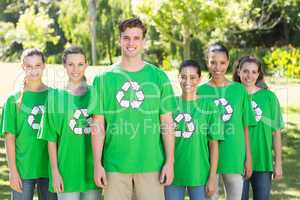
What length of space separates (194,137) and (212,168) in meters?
0.27

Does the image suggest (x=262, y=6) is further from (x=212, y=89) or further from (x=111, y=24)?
(x=212, y=89)

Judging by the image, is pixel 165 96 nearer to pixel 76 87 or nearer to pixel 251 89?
pixel 76 87

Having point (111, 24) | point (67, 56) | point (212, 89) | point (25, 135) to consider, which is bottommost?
point (25, 135)

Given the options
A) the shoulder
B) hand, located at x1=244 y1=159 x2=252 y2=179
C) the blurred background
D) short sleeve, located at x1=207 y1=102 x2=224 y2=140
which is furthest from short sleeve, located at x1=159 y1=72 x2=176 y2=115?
the blurred background

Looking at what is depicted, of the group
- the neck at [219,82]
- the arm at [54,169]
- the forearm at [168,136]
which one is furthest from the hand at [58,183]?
the neck at [219,82]

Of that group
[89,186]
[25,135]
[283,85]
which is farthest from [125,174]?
[283,85]

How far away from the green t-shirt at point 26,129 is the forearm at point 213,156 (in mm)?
1235

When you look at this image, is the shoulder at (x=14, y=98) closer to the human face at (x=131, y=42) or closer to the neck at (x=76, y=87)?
the neck at (x=76, y=87)

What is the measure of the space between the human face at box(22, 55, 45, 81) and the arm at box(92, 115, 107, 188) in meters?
0.67

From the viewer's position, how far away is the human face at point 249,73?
4293 mm

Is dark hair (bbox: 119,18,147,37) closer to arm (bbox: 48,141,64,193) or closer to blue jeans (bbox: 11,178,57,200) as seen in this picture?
arm (bbox: 48,141,64,193)

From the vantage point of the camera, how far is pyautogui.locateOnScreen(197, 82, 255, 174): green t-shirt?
158 inches

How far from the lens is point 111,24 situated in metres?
27.3

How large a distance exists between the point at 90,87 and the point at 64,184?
70 cm
